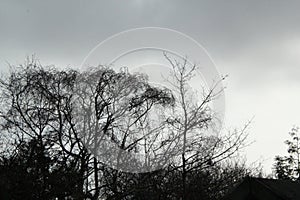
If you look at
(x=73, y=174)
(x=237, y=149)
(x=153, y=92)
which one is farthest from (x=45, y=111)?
(x=237, y=149)

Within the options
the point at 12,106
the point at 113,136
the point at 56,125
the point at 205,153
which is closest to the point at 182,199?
the point at 205,153

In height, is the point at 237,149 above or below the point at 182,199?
above

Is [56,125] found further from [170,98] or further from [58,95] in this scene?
[170,98]

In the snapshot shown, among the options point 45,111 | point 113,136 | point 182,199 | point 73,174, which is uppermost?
point 45,111

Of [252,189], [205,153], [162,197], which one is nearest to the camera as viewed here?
[205,153]

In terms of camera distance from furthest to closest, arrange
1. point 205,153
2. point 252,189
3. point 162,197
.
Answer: point 252,189
point 162,197
point 205,153

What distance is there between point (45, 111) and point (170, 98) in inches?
276

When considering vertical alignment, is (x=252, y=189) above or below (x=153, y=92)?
below

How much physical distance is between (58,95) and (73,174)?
4.45 metres

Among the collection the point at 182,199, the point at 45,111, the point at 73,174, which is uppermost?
the point at 45,111

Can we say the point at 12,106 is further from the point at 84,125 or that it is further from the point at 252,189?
the point at 252,189

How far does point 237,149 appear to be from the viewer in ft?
66.0

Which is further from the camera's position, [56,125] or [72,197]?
[56,125]

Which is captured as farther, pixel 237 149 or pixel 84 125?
pixel 84 125
